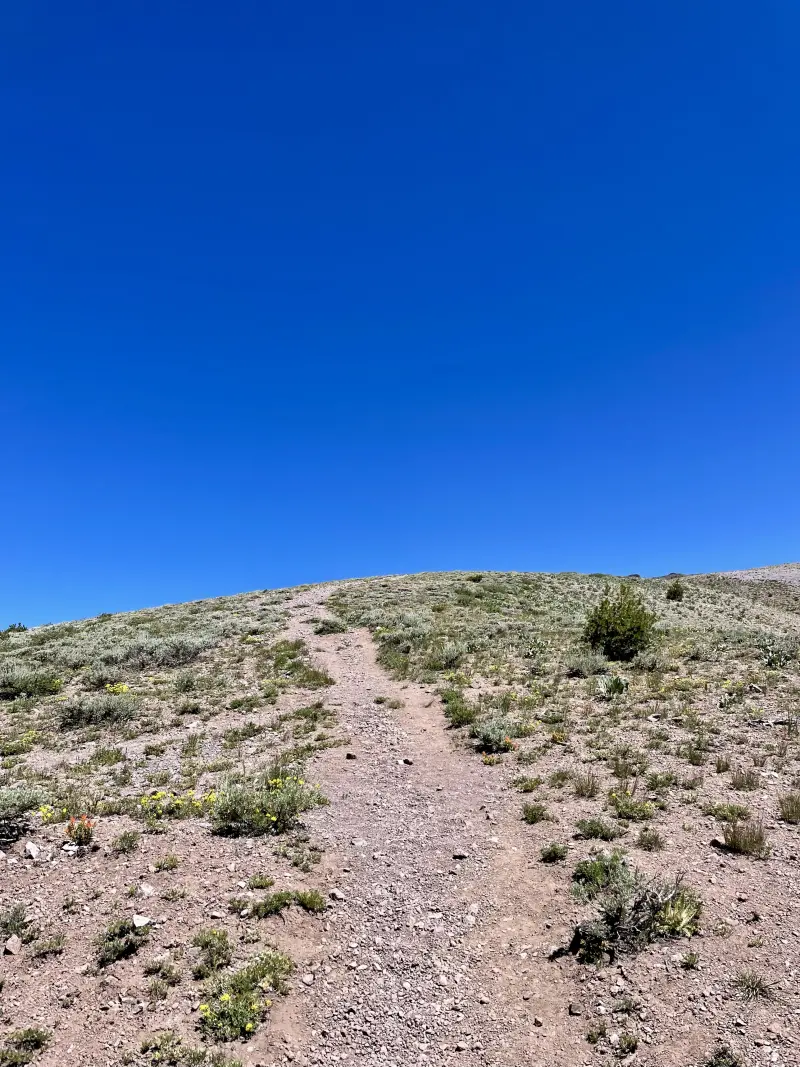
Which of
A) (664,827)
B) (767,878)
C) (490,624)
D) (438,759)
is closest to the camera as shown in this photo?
(767,878)

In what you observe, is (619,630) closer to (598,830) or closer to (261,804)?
(598,830)

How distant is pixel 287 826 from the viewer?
1062cm

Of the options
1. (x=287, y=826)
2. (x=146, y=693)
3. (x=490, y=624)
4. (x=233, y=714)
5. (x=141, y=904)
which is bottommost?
(x=141, y=904)

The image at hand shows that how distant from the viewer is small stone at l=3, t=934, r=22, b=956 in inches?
292

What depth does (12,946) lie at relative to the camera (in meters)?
7.46

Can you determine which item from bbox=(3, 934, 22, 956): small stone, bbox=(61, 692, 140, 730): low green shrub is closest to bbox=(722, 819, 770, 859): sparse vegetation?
bbox=(3, 934, 22, 956): small stone

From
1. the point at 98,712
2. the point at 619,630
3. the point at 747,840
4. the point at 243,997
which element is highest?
the point at 619,630

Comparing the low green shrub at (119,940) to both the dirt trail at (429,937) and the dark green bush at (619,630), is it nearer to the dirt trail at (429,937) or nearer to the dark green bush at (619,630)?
the dirt trail at (429,937)

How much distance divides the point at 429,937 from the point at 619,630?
17285 millimetres

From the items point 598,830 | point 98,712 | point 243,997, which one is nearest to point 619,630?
point 598,830

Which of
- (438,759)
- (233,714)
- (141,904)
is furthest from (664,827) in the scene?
(233,714)

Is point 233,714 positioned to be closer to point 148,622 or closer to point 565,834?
point 565,834

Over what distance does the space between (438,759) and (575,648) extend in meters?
11.7

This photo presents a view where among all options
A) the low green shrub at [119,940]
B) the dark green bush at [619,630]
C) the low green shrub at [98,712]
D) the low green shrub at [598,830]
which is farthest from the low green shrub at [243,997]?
the dark green bush at [619,630]
